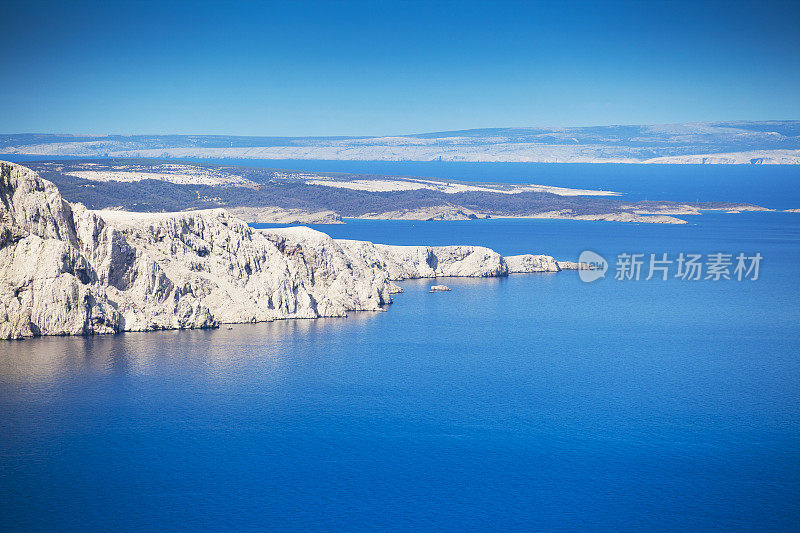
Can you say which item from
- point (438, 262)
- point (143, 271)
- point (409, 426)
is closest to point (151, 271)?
point (143, 271)

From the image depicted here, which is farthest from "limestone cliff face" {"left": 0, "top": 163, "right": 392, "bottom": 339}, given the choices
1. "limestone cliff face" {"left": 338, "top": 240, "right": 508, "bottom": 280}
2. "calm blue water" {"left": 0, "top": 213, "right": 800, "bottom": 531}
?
"limestone cliff face" {"left": 338, "top": 240, "right": 508, "bottom": 280}

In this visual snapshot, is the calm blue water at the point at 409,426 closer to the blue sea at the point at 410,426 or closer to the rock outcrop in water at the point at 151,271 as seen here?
the blue sea at the point at 410,426

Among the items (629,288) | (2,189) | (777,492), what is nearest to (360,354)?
(2,189)

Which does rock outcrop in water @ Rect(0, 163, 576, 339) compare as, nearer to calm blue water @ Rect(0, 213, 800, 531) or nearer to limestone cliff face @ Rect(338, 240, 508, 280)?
calm blue water @ Rect(0, 213, 800, 531)

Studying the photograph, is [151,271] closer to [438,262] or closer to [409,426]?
[409,426]

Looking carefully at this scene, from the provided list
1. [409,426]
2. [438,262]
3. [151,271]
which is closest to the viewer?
[409,426]

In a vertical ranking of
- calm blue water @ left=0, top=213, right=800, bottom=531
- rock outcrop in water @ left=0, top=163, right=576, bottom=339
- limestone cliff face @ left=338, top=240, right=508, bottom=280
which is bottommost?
calm blue water @ left=0, top=213, right=800, bottom=531

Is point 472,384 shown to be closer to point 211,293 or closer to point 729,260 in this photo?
point 211,293
